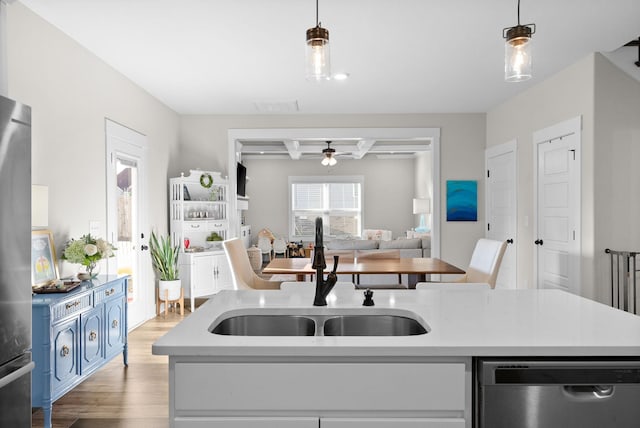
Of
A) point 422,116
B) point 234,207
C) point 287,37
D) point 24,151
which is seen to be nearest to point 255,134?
point 234,207

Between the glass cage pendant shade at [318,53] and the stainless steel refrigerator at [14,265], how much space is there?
115 cm

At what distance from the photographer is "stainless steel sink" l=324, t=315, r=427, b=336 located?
5.50 ft

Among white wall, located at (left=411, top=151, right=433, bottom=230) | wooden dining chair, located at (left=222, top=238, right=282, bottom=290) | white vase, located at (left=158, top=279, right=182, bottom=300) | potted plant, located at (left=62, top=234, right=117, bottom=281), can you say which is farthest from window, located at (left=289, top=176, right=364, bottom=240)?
potted plant, located at (left=62, top=234, right=117, bottom=281)

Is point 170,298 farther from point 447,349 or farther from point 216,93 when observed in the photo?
point 447,349

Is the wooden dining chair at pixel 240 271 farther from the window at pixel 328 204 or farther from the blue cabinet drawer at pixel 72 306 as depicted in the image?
the window at pixel 328 204

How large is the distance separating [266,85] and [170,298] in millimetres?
2624

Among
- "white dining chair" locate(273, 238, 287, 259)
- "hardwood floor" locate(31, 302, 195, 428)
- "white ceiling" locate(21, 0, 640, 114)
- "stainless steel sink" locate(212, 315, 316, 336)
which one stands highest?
"white ceiling" locate(21, 0, 640, 114)

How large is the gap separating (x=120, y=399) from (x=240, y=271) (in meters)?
1.31

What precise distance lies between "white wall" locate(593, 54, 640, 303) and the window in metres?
7.09

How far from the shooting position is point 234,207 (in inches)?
248

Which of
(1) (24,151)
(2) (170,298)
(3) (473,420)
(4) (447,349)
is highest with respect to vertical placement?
(1) (24,151)

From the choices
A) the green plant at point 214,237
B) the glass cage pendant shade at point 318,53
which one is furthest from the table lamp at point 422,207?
the glass cage pendant shade at point 318,53

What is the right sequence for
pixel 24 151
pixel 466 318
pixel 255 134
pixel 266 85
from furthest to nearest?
pixel 255 134
pixel 266 85
pixel 24 151
pixel 466 318

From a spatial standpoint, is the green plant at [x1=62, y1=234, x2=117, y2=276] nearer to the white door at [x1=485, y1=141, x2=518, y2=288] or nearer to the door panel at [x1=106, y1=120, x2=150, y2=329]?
the door panel at [x1=106, y1=120, x2=150, y2=329]
